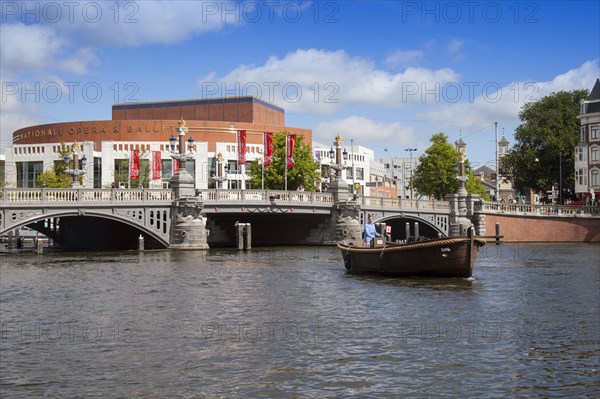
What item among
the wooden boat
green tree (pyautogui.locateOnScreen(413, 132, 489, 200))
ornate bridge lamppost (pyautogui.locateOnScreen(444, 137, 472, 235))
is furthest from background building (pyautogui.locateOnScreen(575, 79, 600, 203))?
the wooden boat

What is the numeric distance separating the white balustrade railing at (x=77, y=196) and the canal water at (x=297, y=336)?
55.5ft

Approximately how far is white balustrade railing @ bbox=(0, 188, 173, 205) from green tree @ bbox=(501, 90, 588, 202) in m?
54.4

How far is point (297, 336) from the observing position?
2017 centimetres

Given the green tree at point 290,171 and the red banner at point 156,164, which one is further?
the red banner at point 156,164

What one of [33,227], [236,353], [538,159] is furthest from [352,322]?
[538,159]

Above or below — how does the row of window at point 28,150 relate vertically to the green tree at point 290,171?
above

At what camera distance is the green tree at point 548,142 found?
94438mm

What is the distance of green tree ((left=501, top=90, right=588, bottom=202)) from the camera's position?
94.4m

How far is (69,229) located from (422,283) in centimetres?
4477

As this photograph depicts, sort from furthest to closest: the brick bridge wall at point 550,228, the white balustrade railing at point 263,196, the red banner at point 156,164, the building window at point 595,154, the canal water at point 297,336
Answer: the red banner at point 156,164 < the building window at point 595,154 < the brick bridge wall at point 550,228 < the white balustrade railing at point 263,196 < the canal water at point 297,336

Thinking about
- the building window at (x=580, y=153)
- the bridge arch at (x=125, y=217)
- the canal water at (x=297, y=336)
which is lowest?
the canal water at (x=297, y=336)

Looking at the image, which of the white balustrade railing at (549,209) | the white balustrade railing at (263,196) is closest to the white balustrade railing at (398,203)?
the white balustrade railing at (263,196)

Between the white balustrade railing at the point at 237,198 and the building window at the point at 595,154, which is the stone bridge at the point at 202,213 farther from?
the building window at the point at 595,154

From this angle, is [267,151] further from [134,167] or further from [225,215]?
[134,167]
